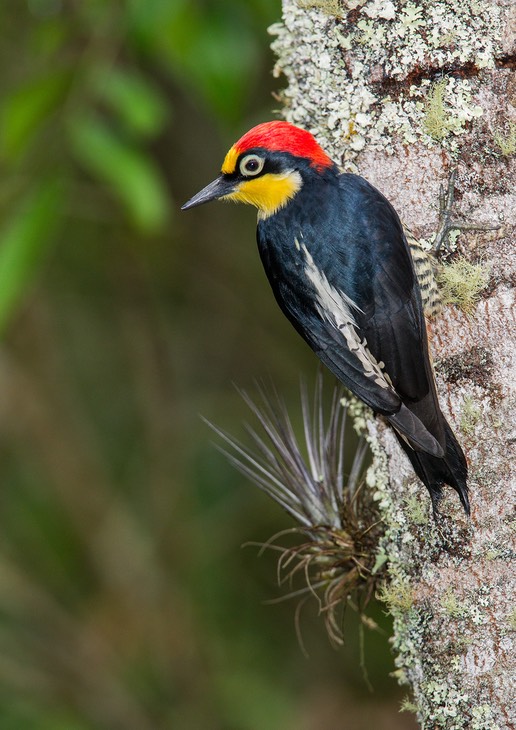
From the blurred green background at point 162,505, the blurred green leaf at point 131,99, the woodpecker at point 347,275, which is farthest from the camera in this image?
the blurred green background at point 162,505

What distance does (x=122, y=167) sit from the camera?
2.71m

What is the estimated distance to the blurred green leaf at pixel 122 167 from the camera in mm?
2658

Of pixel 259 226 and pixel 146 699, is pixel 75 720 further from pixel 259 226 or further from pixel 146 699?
pixel 259 226

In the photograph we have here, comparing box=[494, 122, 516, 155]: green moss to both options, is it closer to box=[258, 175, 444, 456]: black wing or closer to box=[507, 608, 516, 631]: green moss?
box=[258, 175, 444, 456]: black wing

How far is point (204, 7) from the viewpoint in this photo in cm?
281

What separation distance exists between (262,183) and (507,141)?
A: 68 centimetres

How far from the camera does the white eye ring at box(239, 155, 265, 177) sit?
241 cm

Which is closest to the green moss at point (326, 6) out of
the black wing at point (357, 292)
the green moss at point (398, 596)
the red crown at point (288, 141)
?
the red crown at point (288, 141)

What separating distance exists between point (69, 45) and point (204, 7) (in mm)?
1013

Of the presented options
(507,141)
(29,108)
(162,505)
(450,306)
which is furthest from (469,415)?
(162,505)

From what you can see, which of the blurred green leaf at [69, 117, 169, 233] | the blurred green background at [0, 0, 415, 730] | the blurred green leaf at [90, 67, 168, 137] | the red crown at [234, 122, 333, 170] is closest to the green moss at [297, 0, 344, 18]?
the red crown at [234, 122, 333, 170]

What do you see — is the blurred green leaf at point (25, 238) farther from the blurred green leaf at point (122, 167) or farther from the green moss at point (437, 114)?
the green moss at point (437, 114)

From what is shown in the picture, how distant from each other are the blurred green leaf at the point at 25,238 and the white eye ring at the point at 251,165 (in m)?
0.58

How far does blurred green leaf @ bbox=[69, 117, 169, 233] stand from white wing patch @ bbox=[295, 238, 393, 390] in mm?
630
